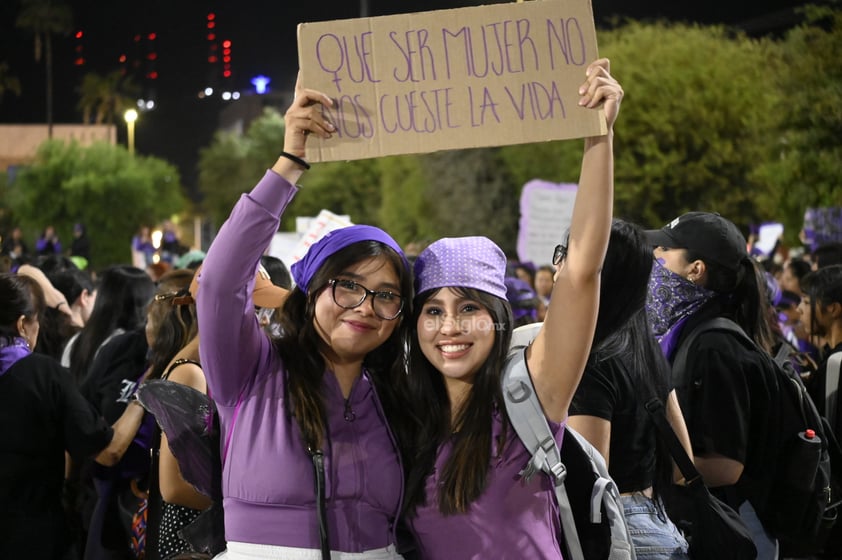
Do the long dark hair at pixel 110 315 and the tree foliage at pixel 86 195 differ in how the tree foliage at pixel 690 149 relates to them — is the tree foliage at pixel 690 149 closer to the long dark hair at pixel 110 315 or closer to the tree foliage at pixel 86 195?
the long dark hair at pixel 110 315

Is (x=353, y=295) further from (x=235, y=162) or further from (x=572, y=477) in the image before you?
(x=235, y=162)

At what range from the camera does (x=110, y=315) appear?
652 centimetres

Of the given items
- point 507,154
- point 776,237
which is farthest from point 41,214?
point 776,237

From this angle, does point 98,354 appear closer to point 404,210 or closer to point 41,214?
point 404,210

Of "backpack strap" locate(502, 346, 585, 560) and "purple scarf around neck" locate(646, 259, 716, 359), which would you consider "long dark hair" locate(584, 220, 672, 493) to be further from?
"purple scarf around neck" locate(646, 259, 716, 359)

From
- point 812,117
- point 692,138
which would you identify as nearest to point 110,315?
point 812,117

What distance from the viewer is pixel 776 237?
17750 mm

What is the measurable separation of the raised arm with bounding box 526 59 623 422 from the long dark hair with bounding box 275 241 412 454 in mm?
454

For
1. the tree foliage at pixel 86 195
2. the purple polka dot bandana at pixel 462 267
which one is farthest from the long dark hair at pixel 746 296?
the tree foliage at pixel 86 195

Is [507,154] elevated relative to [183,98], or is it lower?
lower

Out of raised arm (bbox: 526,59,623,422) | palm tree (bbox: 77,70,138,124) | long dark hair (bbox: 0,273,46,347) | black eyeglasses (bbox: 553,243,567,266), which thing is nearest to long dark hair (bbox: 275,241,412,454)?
raised arm (bbox: 526,59,623,422)

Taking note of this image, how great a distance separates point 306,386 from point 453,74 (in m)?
1.02

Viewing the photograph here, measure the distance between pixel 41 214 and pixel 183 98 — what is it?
143 feet

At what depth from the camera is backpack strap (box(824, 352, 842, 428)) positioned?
5605mm
